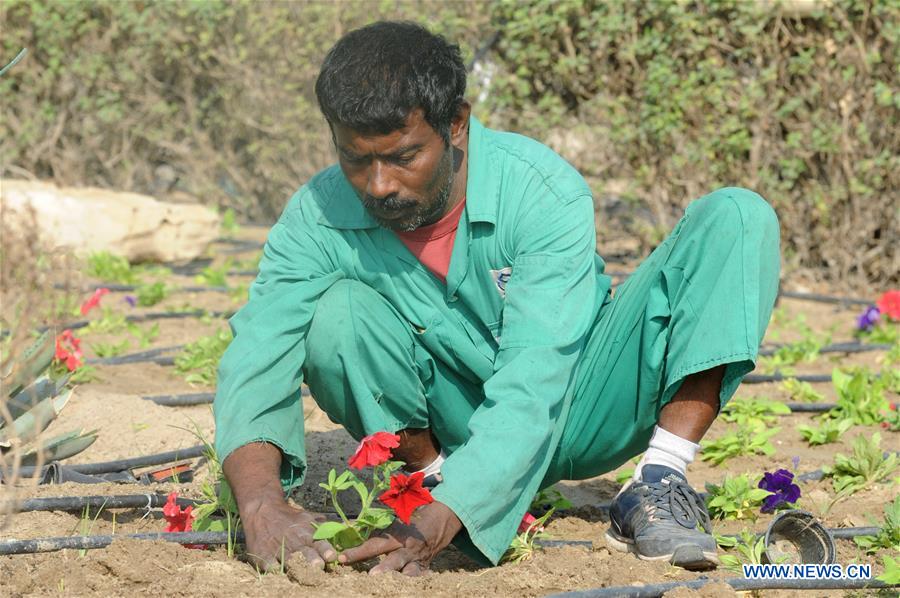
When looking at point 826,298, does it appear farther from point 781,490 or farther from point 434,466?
point 434,466

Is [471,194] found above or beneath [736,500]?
above

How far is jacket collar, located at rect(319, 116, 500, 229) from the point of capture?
2928mm

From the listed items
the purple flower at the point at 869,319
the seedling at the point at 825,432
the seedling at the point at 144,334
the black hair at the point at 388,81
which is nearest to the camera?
the black hair at the point at 388,81

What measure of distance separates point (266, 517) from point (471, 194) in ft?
3.11

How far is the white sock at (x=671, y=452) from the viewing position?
2.88 metres

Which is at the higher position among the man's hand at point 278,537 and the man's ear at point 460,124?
the man's ear at point 460,124

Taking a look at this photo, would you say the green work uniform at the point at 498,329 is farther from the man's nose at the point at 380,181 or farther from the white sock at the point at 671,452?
the man's nose at the point at 380,181

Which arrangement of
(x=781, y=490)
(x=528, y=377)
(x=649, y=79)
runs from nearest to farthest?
(x=528, y=377)
(x=781, y=490)
(x=649, y=79)

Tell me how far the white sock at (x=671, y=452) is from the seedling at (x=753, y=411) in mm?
1481

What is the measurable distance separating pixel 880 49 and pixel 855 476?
3662mm

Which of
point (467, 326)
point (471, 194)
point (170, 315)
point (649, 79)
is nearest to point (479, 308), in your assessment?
point (467, 326)

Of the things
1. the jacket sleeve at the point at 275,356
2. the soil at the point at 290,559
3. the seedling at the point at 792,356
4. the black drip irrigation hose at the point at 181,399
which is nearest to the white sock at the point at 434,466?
the soil at the point at 290,559

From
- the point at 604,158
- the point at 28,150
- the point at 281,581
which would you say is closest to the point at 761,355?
the point at 604,158

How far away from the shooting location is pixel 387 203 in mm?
2807
